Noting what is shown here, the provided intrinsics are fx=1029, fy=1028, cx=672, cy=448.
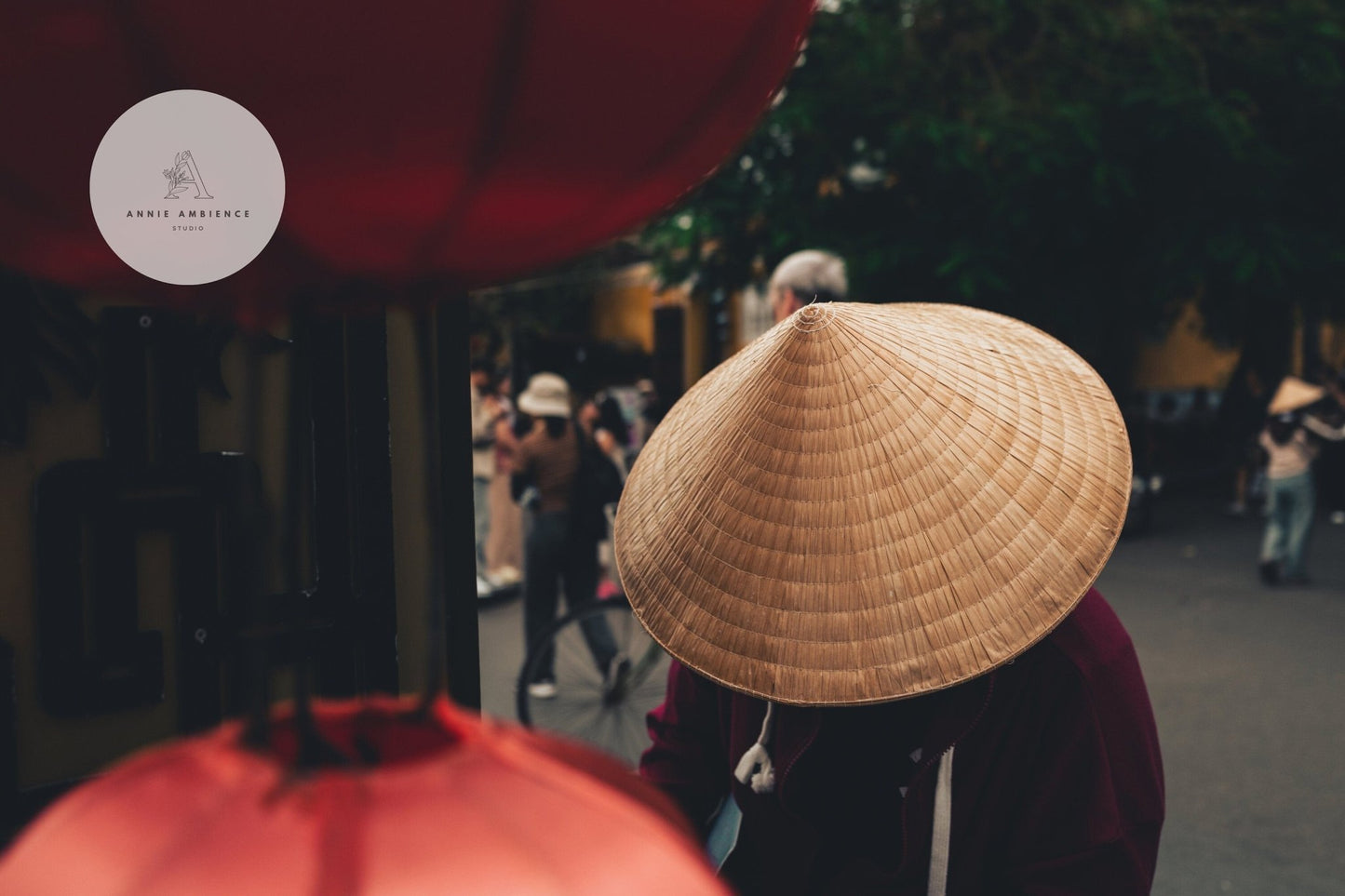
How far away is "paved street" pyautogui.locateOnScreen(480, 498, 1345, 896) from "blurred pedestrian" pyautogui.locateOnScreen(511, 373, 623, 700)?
1.83ft

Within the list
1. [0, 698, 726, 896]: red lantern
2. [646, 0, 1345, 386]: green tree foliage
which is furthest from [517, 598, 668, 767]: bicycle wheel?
[0, 698, 726, 896]: red lantern

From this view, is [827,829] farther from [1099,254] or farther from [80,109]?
[1099,254]

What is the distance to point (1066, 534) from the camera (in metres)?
1.08

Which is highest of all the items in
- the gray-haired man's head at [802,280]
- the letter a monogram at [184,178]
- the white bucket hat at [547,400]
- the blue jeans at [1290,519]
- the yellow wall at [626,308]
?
the yellow wall at [626,308]

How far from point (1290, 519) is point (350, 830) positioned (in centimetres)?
839

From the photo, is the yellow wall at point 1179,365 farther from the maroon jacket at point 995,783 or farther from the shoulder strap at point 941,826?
the shoulder strap at point 941,826

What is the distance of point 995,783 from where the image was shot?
126cm

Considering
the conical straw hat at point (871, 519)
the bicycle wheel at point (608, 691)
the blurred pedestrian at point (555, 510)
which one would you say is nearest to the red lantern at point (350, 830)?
the conical straw hat at point (871, 519)

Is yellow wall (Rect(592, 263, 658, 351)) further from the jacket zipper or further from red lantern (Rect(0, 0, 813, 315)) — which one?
red lantern (Rect(0, 0, 813, 315))

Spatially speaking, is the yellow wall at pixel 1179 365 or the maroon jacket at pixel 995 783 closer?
the maroon jacket at pixel 995 783

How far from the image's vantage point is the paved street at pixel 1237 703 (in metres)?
3.51

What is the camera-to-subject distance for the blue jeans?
23.6ft

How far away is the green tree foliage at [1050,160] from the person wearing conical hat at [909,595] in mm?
6113

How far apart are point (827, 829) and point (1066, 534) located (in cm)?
55
